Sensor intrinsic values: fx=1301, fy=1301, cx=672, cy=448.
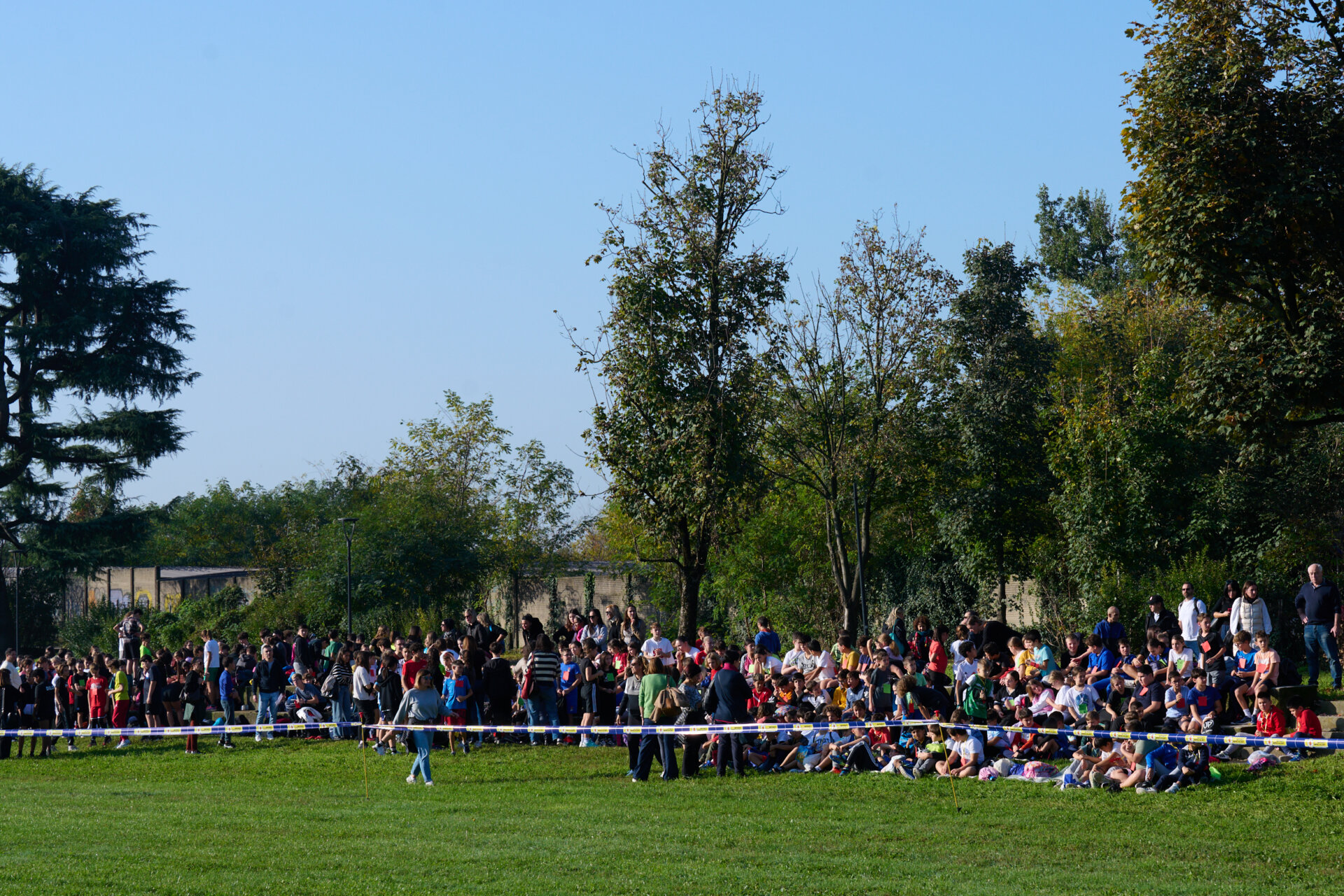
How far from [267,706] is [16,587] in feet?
84.6

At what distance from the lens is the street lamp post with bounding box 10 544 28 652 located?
4537 cm

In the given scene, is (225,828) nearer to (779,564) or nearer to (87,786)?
(87,786)

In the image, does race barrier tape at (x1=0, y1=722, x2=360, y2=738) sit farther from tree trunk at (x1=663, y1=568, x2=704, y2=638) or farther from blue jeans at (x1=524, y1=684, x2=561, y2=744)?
tree trunk at (x1=663, y1=568, x2=704, y2=638)

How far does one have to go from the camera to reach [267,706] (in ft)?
80.0

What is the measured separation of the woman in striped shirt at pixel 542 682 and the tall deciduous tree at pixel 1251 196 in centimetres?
1038

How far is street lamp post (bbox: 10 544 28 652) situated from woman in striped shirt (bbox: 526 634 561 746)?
1212 inches

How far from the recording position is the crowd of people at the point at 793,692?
1581 cm

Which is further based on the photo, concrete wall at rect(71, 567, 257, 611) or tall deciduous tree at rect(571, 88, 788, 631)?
concrete wall at rect(71, 567, 257, 611)

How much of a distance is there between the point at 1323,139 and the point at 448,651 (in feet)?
48.1

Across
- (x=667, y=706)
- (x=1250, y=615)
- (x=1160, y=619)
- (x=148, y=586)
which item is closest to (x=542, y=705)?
(x=667, y=706)

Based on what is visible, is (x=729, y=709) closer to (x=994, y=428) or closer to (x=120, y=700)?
(x=120, y=700)

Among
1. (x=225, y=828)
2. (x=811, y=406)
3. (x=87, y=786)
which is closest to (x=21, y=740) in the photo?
(x=87, y=786)

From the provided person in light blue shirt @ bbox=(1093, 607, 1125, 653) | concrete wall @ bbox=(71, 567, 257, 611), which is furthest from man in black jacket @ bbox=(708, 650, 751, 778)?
concrete wall @ bbox=(71, 567, 257, 611)

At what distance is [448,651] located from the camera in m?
21.4
